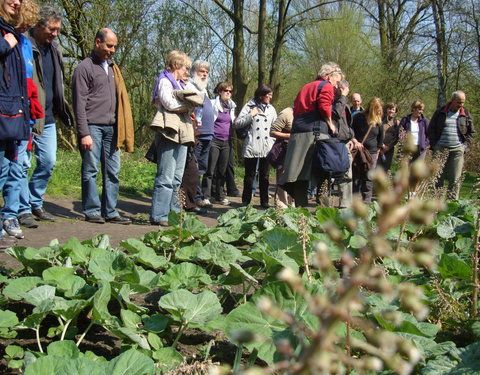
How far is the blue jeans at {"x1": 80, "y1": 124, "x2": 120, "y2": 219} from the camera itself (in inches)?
218

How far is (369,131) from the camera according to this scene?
813 centimetres

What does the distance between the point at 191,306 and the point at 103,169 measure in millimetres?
3837

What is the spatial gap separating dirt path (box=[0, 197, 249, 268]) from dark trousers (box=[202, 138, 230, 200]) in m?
0.45

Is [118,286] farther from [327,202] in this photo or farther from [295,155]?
[295,155]

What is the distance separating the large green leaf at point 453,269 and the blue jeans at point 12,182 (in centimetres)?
335

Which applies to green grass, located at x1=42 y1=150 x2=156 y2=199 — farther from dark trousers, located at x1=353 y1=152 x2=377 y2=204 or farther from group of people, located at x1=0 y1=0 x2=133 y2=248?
dark trousers, located at x1=353 y1=152 x2=377 y2=204

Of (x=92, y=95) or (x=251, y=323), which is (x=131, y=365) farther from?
(x=92, y=95)

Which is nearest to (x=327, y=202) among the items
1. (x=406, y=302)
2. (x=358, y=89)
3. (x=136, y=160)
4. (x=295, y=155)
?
(x=295, y=155)

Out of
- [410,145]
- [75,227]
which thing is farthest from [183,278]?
[75,227]

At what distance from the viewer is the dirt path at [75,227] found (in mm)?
4483

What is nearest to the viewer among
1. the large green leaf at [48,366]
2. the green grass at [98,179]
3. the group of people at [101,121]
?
the large green leaf at [48,366]

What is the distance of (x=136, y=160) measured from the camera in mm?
14375

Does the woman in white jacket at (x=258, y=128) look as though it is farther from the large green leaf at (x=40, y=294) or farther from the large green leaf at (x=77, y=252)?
the large green leaf at (x=40, y=294)

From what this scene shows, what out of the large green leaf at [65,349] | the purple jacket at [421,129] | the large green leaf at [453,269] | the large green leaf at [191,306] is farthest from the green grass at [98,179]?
the large green leaf at [65,349]
